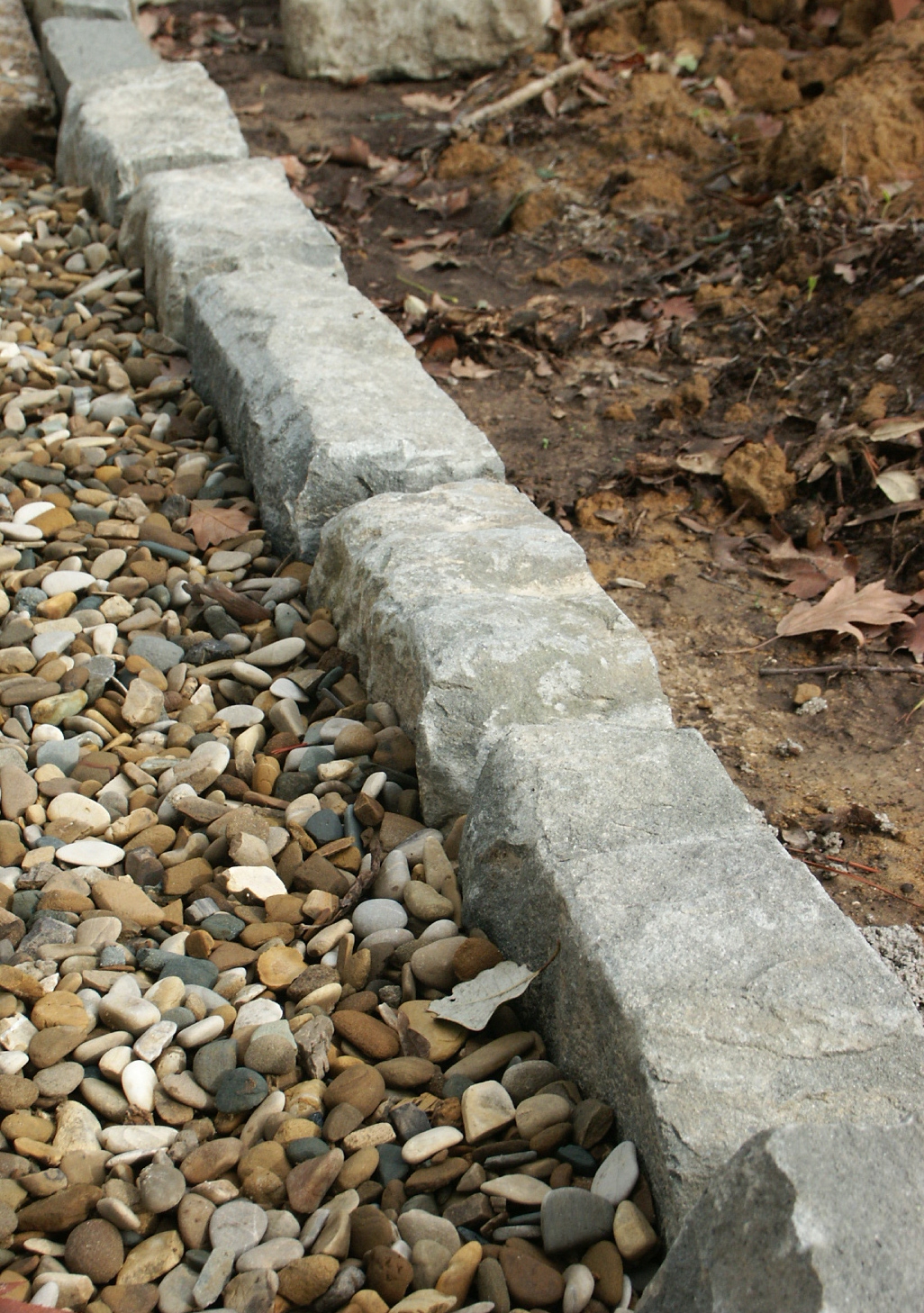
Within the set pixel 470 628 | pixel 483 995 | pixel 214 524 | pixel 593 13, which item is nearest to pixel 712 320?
pixel 214 524

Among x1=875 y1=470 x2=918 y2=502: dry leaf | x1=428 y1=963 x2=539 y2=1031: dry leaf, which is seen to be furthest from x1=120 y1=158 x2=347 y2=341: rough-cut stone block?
x1=428 y1=963 x2=539 y2=1031: dry leaf

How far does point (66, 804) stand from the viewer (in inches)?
75.4

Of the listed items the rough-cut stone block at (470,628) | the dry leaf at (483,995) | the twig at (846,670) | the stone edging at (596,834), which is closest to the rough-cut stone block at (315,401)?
the stone edging at (596,834)

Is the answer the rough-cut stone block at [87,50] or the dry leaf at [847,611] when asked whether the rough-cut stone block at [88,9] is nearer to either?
the rough-cut stone block at [87,50]

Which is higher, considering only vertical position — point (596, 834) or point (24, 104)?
point (596, 834)

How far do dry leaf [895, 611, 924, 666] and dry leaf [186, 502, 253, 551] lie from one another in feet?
4.88

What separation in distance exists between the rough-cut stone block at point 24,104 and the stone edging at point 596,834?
2362 mm

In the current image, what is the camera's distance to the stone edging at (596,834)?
1.07 metres

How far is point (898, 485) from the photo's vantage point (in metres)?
2.89

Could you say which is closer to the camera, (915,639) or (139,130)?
(915,639)

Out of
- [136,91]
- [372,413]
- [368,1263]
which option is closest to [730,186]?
[136,91]

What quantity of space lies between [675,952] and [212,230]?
108 inches

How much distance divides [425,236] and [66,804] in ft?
10.9

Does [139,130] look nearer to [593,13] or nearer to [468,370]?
[468,370]
